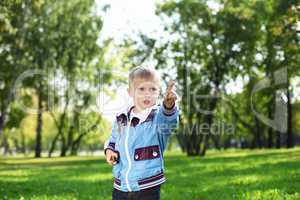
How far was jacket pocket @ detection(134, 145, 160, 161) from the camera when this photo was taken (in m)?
5.39

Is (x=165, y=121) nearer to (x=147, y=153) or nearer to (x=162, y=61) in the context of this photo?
(x=147, y=153)

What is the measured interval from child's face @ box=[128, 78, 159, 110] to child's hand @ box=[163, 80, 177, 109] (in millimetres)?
232

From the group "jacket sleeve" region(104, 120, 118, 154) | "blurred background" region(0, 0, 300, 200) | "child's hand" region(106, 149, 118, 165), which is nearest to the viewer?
"child's hand" region(106, 149, 118, 165)

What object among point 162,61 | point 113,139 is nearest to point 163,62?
point 162,61

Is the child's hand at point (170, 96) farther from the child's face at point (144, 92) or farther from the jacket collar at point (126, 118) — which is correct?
the jacket collar at point (126, 118)

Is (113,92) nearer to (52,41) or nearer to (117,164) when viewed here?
(52,41)

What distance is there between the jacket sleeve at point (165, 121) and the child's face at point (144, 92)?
5.6 inches

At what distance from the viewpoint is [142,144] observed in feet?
17.8

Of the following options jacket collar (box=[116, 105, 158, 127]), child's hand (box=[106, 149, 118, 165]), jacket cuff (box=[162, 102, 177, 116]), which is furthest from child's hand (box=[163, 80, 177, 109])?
child's hand (box=[106, 149, 118, 165])

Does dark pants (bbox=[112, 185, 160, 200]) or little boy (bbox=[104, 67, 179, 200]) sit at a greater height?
little boy (bbox=[104, 67, 179, 200])

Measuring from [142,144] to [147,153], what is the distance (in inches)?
4.1

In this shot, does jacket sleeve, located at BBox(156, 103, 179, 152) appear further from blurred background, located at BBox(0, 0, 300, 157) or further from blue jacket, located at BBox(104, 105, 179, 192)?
blurred background, located at BBox(0, 0, 300, 157)

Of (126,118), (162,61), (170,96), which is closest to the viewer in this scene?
(170,96)

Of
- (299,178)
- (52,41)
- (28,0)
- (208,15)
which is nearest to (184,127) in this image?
(208,15)
